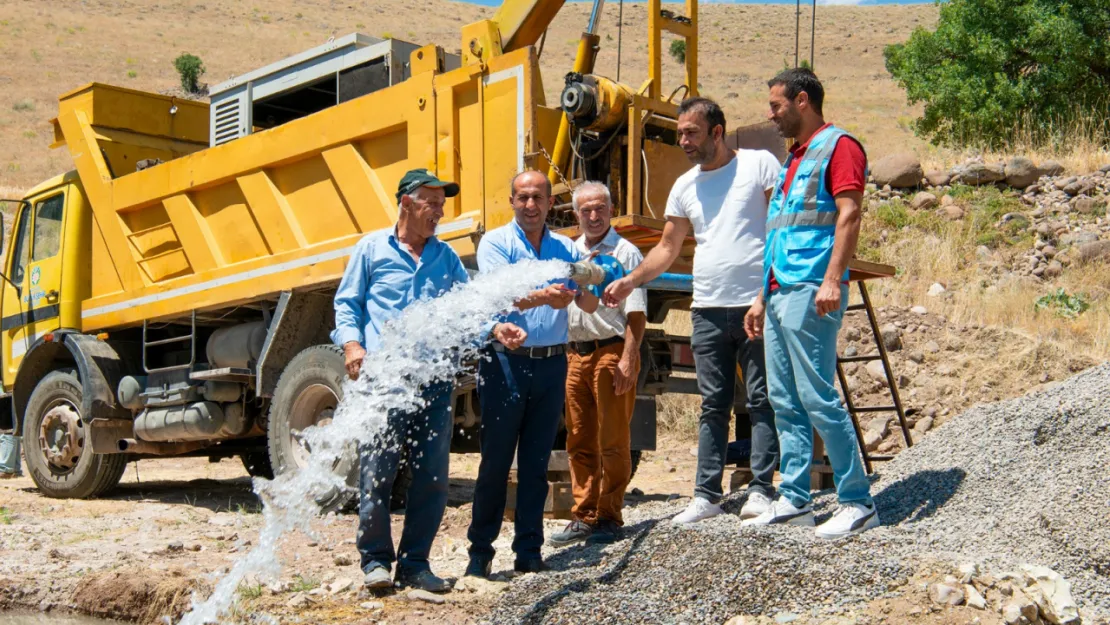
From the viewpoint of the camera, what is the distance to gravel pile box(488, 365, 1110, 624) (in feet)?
13.7

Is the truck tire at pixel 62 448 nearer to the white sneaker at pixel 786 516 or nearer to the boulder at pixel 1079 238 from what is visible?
the white sneaker at pixel 786 516

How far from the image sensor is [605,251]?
5.68 meters

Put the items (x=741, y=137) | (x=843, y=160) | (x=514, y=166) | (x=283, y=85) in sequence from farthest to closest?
(x=283, y=85)
(x=741, y=137)
(x=514, y=166)
(x=843, y=160)

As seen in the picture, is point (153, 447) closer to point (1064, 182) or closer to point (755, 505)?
point (755, 505)

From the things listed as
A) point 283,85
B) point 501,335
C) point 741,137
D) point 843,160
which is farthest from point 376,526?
point 283,85

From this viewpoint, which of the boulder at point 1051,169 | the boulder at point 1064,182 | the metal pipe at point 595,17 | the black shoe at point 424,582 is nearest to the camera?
the black shoe at point 424,582

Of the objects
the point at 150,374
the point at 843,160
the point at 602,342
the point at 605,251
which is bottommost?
the point at 150,374

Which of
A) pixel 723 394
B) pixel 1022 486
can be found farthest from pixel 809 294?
pixel 1022 486

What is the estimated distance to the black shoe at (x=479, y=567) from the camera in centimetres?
512

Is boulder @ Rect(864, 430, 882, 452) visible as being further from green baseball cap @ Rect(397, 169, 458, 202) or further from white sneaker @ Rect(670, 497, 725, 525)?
green baseball cap @ Rect(397, 169, 458, 202)

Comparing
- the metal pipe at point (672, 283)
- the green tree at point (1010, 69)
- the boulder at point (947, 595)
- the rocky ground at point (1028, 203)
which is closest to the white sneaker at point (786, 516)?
the boulder at point (947, 595)

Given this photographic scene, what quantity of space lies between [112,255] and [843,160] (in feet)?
22.9

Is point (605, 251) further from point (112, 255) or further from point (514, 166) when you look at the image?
point (112, 255)

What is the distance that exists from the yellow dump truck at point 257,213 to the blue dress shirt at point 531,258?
4.65 feet
